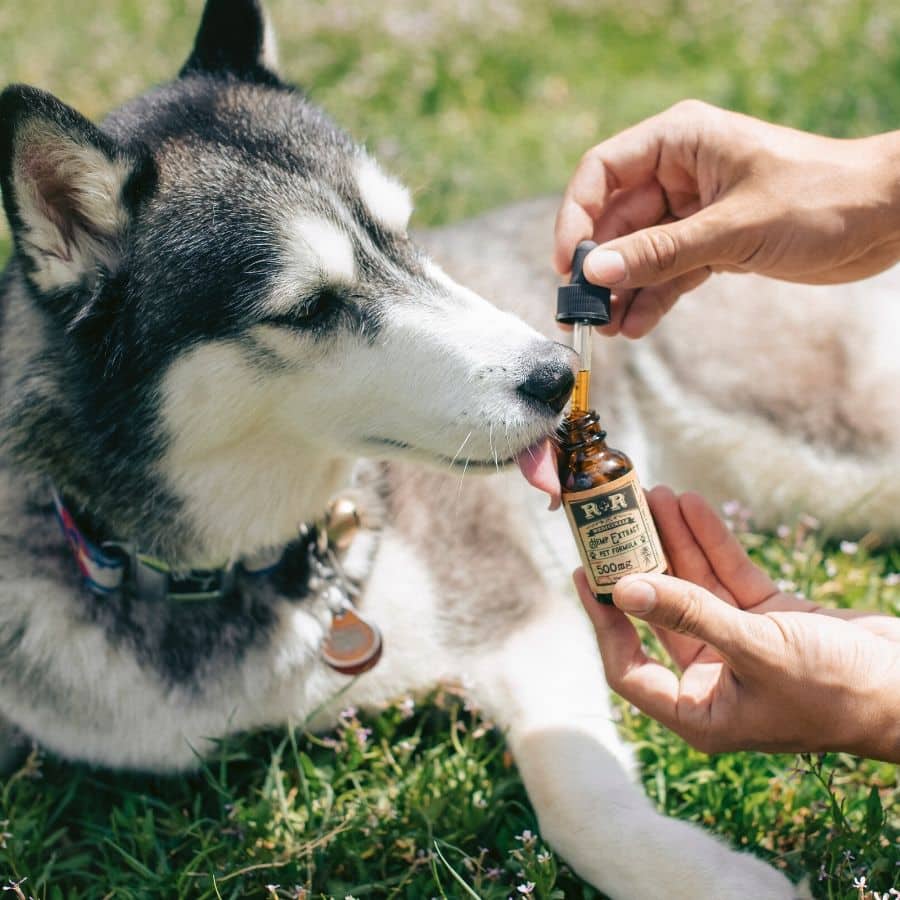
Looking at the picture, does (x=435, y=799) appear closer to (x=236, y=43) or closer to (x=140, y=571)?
(x=140, y=571)

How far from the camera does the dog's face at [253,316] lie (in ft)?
6.92

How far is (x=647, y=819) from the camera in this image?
222 cm

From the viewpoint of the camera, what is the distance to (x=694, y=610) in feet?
5.94

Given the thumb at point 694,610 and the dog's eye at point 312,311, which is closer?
the thumb at point 694,610

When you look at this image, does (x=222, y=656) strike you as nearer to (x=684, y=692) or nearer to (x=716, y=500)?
(x=684, y=692)

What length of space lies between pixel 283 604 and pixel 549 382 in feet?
3.15

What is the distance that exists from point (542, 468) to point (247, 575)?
91 cm

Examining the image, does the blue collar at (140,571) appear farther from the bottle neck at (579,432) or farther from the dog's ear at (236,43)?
the dog's ear at (236,43)

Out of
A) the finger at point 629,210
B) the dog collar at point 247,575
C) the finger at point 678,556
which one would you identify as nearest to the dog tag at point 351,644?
the dog collar at point 247,575

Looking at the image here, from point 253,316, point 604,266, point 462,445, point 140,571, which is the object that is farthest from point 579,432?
point 140,571

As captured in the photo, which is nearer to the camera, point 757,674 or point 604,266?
point 757,674

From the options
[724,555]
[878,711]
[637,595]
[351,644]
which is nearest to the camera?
[637,595]

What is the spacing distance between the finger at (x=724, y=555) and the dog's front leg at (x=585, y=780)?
49 centimetres

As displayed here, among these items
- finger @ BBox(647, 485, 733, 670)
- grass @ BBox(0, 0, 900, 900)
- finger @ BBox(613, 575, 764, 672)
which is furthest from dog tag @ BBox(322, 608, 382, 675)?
finger @ BBox(613, 575, 764, 672)
